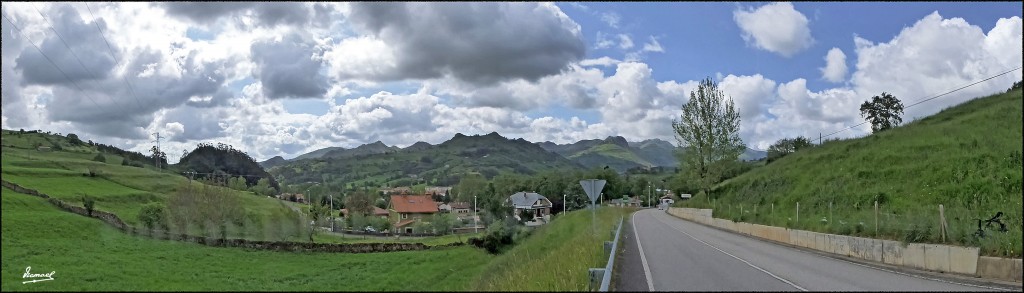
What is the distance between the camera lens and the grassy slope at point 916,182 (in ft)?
75.5

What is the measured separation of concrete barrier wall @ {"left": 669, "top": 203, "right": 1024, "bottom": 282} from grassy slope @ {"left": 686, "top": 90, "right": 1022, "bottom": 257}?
0.51 metres

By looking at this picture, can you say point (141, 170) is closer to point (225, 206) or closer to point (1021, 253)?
point (225, 206)

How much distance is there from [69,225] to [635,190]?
513ft

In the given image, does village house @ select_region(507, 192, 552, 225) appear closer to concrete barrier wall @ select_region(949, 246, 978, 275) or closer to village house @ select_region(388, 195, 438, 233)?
village house @ select_region(388, 195, 438, 233)

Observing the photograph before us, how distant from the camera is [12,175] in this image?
73.2m

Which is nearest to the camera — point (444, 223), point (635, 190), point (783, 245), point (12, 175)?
point (783, 245)

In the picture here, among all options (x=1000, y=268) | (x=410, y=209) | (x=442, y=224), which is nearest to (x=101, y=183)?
(x=442, y=224)

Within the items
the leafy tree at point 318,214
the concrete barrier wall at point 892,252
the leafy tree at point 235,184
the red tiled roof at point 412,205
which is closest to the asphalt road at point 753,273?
the concrete barrier wall at point 892,252

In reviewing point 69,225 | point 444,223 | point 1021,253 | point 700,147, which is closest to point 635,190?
point 444,223

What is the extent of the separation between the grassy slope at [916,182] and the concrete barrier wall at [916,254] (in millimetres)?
514

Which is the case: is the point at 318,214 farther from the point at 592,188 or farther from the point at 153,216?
the point at 592,188

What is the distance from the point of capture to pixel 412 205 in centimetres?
13050

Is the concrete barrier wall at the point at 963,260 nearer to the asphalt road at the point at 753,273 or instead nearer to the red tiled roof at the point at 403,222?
the asphalt road at the point at 753,273

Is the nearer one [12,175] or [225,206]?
[225,206]
